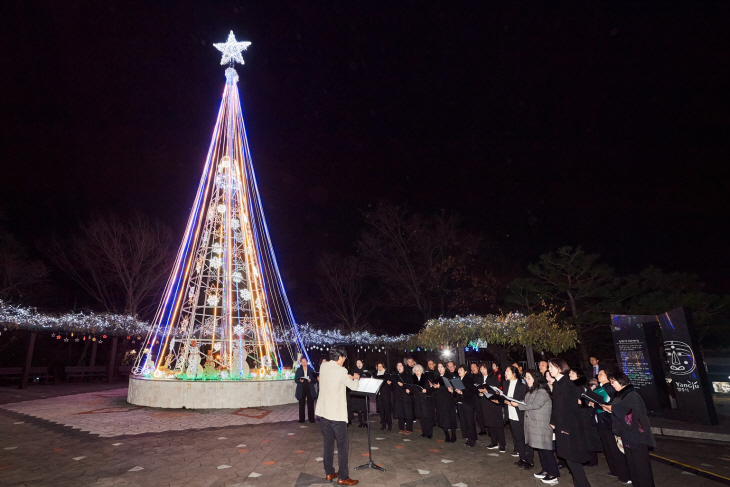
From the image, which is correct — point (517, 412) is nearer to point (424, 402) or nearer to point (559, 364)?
point (559, 364)

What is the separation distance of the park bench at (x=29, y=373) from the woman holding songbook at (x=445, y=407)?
57.7 ft

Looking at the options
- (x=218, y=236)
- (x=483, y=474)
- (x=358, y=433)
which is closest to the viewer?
(x=483, y=474)

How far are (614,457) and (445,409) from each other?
2.96 m

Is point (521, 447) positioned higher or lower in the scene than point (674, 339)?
lower

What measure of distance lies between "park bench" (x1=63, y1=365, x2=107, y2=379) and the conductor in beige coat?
1946 cm

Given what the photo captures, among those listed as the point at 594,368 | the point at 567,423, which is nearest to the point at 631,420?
the point at 567,423

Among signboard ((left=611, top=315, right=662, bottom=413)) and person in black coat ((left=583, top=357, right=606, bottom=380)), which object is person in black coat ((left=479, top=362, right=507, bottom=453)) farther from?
signboard ((left=611, top=315, right=662, bottom=413))

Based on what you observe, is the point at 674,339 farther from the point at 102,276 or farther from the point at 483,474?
the point at 102,276

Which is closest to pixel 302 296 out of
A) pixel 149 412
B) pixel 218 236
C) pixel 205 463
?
pixel 218 236

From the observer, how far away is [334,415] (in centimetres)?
517

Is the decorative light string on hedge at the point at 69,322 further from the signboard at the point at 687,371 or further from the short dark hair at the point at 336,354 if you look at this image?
the signboard at the point at 687,371

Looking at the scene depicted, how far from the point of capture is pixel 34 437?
777 centimetres

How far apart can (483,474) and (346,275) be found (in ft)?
76.5

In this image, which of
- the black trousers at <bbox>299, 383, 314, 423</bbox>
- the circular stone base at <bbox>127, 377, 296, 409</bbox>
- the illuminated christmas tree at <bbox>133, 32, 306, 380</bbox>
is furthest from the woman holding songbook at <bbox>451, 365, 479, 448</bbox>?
the circular stone base at <bbox>127, 377, 296, 409</bbox>
